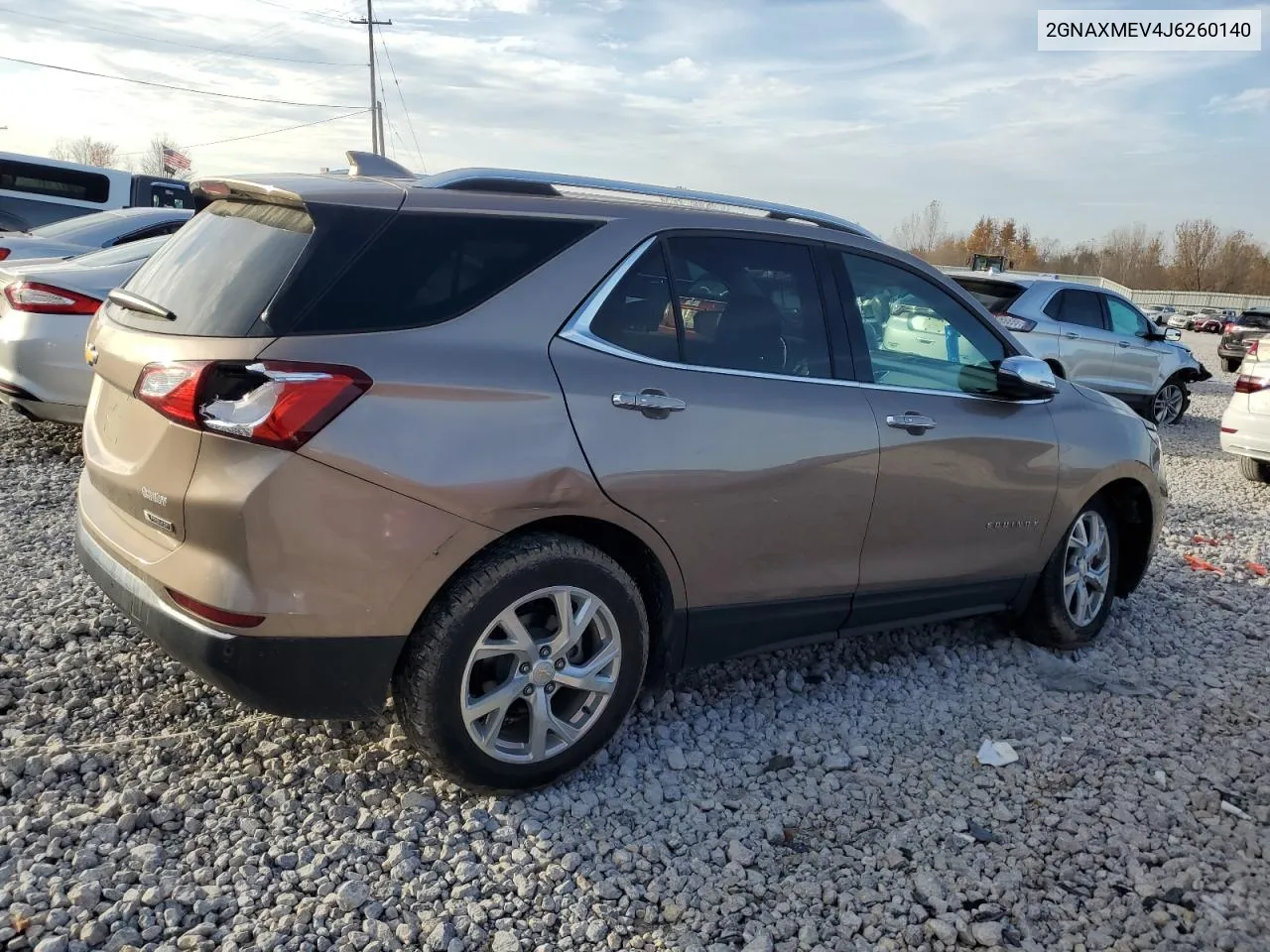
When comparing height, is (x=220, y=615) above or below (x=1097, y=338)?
below

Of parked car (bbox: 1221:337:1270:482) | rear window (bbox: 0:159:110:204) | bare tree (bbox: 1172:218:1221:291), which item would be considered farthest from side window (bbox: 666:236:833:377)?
bare tree (bbox: 1172:218:1221:291)

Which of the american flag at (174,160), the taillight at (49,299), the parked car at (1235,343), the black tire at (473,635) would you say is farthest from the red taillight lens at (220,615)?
the american flag at (174,160)

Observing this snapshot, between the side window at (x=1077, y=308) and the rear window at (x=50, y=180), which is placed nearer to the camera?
the side window at (x=1077, y=308)

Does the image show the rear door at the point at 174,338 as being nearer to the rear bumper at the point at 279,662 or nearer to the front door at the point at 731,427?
the rear bumper at the point at 279,662

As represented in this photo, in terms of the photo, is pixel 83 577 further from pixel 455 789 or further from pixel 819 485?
pixel 819 485

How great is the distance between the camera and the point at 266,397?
8.42 feet

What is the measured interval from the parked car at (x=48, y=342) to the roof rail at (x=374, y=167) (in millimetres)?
3445

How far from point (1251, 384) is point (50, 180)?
62.7 ft

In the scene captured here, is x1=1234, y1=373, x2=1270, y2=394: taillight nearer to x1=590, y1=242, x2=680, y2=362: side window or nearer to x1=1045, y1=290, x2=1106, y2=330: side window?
x1=1045, y1=290, x2=1106, y2=330: side window

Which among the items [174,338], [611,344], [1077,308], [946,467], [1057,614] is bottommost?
[1057,614]

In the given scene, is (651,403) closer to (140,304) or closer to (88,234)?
(140,304)

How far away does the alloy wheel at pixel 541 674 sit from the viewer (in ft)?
9.74

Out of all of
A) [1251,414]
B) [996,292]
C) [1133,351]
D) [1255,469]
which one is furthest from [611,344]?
[1133,351]

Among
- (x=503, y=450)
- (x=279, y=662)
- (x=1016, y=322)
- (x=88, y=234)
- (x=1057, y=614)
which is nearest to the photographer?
(x=279, y=662)
